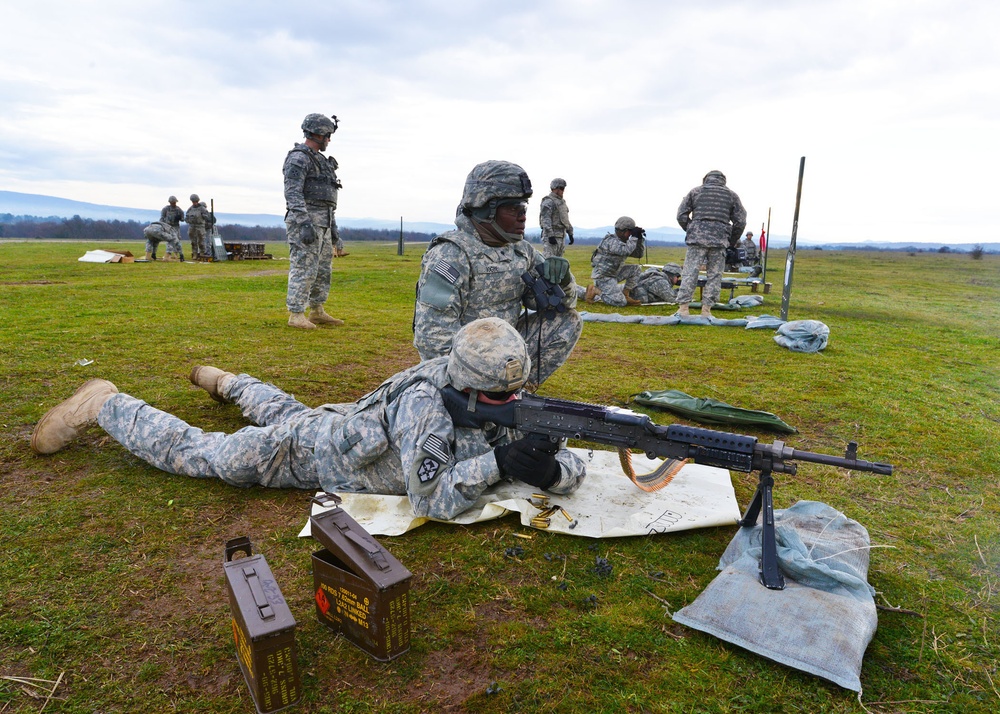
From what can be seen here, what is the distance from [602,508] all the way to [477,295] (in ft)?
5.97

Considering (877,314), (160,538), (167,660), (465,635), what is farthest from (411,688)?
(877,314)

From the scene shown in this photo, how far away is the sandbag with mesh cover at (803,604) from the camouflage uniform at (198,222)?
76.9 ft

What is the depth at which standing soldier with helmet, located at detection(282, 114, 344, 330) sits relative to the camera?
360 inches

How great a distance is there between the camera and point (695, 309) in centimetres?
1341

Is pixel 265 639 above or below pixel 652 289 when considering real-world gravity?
below

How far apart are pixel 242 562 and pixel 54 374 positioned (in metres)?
5.47

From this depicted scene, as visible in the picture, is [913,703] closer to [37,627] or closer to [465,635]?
[465,635]

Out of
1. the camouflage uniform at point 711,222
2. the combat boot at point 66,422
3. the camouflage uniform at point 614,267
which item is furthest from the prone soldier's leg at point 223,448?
the camouflage uniform at point 614,267

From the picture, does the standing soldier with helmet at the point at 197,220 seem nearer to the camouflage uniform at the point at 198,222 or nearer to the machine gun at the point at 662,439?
the camouflage uniform at the point at 198,222

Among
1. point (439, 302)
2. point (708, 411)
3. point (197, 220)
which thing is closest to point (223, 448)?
point (439, 302)

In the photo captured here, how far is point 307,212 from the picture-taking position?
9.27m

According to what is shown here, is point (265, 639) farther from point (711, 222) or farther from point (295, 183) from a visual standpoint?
point (711, 222)

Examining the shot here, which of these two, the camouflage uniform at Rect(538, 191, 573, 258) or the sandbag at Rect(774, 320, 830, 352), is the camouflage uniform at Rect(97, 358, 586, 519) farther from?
the camouflage uniform at Rect(538, 191, 573, 258)

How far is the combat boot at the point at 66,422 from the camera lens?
4.61 metres
